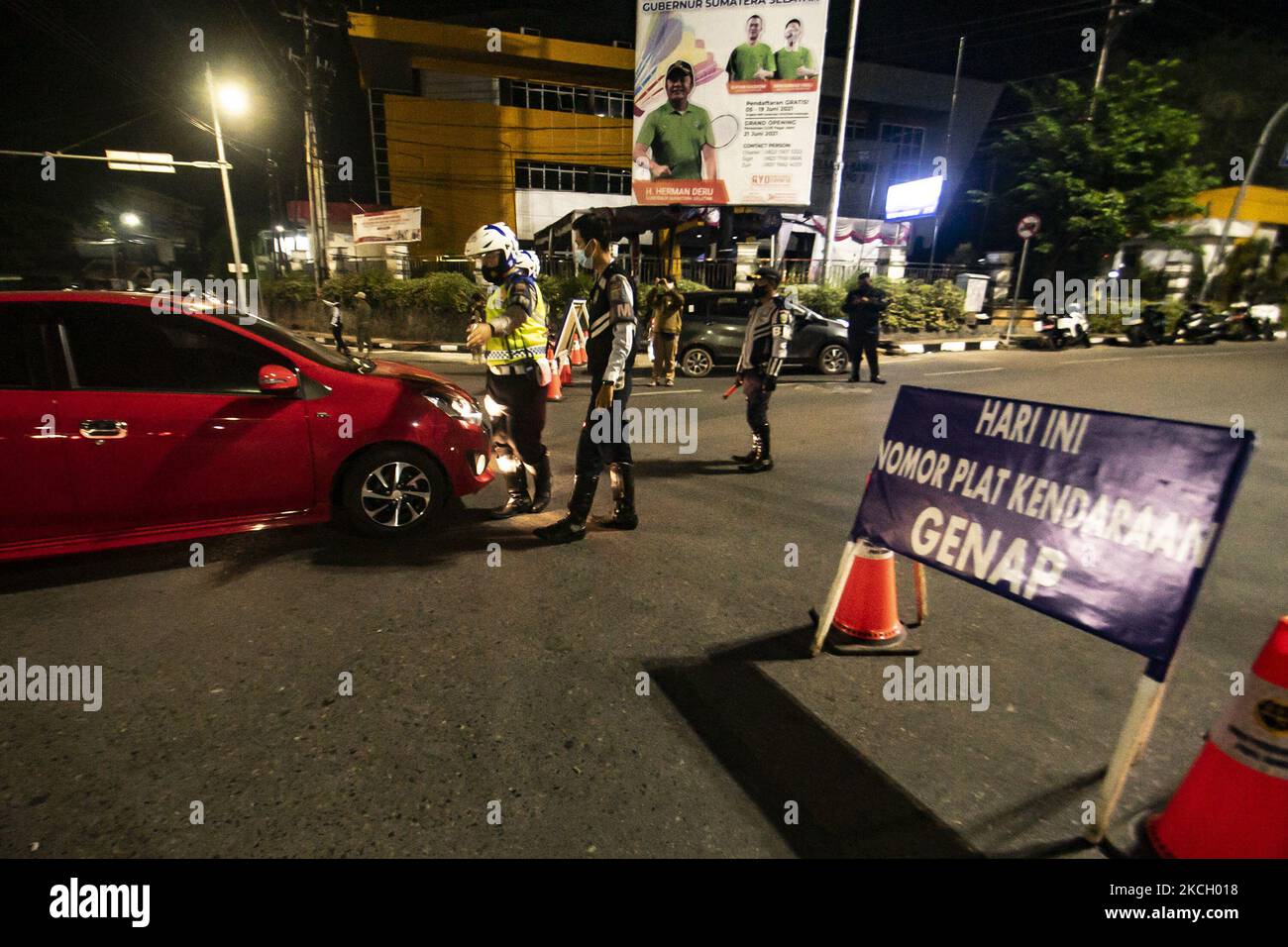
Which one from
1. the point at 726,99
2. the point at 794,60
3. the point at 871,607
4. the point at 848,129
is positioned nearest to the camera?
the point at 871,607

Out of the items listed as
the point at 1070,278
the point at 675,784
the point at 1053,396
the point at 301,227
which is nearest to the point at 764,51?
the point at 1053,396

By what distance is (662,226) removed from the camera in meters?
18.1

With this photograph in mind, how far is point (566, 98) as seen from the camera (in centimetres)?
2803

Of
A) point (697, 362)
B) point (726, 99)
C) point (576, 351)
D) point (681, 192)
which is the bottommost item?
point (697, 362)

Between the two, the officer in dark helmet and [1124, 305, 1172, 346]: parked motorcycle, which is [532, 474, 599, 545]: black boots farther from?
[1124, 305, 1172, 346]: parked motorcycle

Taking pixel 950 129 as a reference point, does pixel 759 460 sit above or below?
below

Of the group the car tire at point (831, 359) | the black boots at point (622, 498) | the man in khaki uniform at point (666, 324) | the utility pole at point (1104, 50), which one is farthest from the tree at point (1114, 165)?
the black boots at point (622, 498)

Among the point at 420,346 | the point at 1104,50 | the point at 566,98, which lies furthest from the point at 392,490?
the point at 566,98

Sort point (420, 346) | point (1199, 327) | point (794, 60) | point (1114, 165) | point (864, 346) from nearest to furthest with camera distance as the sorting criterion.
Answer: point (864, 346) → point (794, 60) → point (420, 346) → point (1199, 327) → point (1114, 165)

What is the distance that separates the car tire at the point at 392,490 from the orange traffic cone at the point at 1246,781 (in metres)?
3.98

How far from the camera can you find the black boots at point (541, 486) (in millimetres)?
4844

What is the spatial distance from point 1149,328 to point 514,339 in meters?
22.9

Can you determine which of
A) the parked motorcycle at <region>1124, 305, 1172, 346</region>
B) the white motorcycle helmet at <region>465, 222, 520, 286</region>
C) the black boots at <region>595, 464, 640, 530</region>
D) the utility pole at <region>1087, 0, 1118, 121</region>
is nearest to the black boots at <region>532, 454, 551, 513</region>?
the black boots at <region>595, 464, 640, 530</region>

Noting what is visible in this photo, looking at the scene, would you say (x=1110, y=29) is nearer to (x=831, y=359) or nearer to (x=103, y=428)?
(x=831, y=359)
